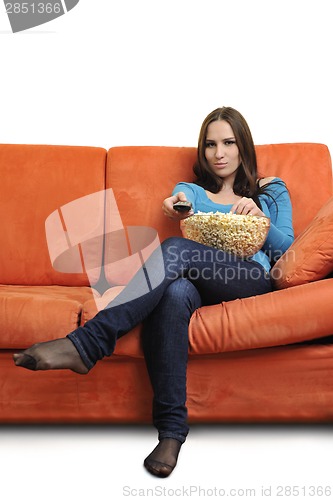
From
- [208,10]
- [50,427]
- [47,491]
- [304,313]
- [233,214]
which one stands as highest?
[208,10]

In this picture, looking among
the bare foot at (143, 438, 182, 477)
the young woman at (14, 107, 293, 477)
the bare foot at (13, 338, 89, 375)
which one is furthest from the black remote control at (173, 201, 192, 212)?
the bare foot at (143, 438, 182, 477)

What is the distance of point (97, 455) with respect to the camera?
1.66 meters

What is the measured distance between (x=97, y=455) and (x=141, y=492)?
0.23m

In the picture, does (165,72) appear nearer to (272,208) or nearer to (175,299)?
(272,208)

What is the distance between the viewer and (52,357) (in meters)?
1.59

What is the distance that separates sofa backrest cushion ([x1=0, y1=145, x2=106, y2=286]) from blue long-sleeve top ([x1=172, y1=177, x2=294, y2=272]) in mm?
447

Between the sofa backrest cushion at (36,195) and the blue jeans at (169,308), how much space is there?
731 millimetres

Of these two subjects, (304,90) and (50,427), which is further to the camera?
(304,90)

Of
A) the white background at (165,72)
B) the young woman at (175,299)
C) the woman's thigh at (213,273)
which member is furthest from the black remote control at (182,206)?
the white background at (165,72)

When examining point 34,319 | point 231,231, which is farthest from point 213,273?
point 34,319

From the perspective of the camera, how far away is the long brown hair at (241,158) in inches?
Answer: 93.4

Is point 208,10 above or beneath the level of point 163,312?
above

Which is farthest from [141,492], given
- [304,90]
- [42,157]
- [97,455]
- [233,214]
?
[304,90]

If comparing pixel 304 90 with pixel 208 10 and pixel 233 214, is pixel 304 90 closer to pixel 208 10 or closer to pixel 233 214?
pixel 208 10
